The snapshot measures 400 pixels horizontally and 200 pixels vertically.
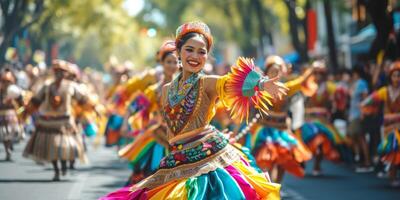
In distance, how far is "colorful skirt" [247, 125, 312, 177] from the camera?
12867mm

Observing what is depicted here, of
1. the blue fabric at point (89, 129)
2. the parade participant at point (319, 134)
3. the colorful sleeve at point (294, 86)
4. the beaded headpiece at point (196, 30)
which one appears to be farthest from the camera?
the blue fabric at point (89, 129)

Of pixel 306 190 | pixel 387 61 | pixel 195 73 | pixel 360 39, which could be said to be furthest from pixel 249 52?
pixel 195 73

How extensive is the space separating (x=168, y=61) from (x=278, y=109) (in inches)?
87.7

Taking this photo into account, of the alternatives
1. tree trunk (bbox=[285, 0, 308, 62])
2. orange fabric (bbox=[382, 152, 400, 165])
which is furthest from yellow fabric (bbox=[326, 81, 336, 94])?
tree trunk (bbox=[285, 0, 308, 62])

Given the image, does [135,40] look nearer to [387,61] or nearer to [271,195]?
[387,61]

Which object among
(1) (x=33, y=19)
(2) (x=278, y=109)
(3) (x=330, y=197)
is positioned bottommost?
(3) (x=330, y=197)

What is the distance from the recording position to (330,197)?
13477mm

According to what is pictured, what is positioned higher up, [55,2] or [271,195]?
[55,2]

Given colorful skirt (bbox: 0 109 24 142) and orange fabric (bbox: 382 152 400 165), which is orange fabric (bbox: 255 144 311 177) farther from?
colorful skirt (bbox: 0 109 24 142)

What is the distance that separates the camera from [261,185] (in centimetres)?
781

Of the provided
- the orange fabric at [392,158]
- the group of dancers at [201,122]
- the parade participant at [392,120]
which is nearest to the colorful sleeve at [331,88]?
the group of dancers at [201,122]

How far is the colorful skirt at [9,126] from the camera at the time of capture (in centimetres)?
1894

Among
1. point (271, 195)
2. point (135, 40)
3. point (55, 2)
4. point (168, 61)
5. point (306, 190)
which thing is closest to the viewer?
point (271, 195)

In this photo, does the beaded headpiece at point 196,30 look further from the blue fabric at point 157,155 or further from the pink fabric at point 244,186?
the blue fabric at point 157,155
